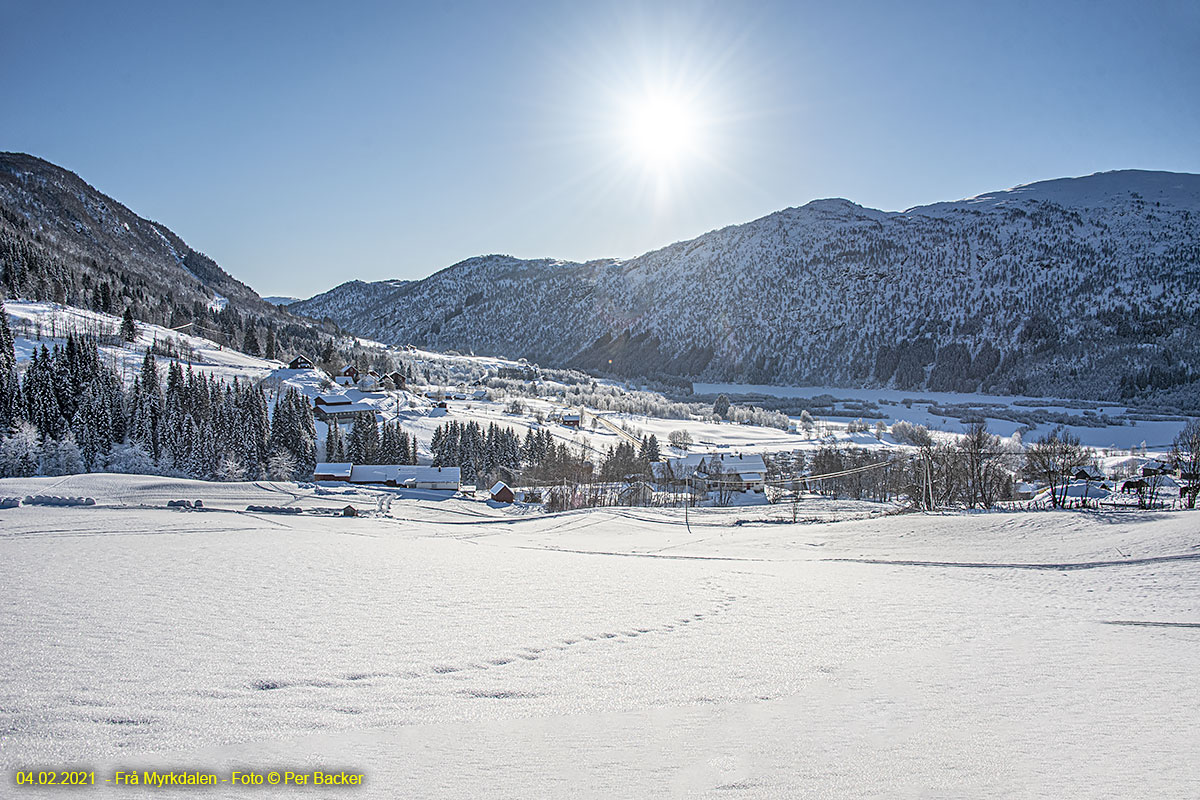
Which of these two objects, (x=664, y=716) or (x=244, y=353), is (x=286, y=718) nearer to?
(x=664, y=716)

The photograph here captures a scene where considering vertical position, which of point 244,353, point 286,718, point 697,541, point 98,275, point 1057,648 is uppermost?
point 98,275

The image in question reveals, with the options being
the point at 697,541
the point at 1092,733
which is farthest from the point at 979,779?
the point at 697,541

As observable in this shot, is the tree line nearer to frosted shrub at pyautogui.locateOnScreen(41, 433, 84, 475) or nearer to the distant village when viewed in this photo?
frosted shrub at pyautogui.locateOnScreen(41, 433, 84, 475)

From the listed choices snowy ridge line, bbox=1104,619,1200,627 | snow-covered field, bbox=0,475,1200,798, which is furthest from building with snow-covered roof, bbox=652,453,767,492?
snowy ridge line, bbox=1104,619,1200,627

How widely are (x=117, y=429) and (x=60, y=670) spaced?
271 ft

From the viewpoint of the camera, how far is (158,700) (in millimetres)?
5293

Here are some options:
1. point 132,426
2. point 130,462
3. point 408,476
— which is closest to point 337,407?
point 132,426

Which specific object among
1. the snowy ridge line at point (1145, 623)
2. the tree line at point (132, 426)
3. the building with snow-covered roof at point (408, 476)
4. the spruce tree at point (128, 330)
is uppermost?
the spruce tree at point (128, 330)

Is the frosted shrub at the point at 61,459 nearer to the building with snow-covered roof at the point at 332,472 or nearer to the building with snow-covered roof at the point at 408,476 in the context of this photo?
the building with snow-covered roof at the point at 332,472

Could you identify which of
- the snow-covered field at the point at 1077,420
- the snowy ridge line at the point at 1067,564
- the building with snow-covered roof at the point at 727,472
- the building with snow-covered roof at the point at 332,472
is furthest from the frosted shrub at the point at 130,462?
the snow-covered field at the point at 1077,420

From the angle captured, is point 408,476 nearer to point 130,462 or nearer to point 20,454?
point 130,462

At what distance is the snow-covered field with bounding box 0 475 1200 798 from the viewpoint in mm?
4539

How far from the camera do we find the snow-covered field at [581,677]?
4.54 metres

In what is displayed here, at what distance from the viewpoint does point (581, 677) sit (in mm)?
6785
